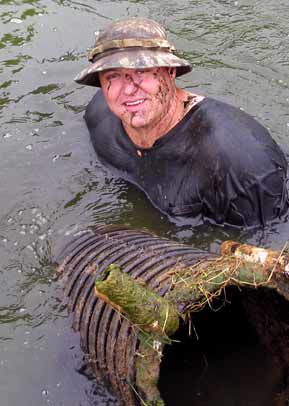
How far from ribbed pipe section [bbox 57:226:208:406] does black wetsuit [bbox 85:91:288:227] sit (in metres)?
0.56

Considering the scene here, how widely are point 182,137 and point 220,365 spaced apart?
1.53 metres

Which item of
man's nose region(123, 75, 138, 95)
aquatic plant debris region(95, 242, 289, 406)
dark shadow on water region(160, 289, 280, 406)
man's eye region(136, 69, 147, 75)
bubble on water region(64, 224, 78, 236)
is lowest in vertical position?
bubble on water region(64, 224, 78, 236)

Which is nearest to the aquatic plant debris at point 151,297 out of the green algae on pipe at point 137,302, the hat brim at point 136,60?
the green algae on pipe at point 137,302

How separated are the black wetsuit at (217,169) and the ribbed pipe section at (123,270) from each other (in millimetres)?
559

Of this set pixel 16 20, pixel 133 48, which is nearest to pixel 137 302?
pixel 133 48

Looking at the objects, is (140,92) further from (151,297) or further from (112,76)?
(151,297)

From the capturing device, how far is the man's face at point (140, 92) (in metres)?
4.10

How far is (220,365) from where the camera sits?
344cm

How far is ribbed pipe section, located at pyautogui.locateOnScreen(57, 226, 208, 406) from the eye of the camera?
2.98 meters

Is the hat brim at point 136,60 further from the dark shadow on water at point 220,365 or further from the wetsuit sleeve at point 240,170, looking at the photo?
the dark shadow on water at point 220,365

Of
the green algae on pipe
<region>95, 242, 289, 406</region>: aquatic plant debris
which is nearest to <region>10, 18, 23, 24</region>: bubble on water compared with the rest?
<region>95, 242, 289, 406</region>: aquatic plant debris

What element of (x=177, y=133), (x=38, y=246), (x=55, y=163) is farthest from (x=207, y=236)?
(x=55, y=163)

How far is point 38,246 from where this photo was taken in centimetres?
451

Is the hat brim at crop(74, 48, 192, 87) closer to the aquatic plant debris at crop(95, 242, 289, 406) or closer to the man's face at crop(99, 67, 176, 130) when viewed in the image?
Answer: the man's face at crop(99, 67, 176, 130)
